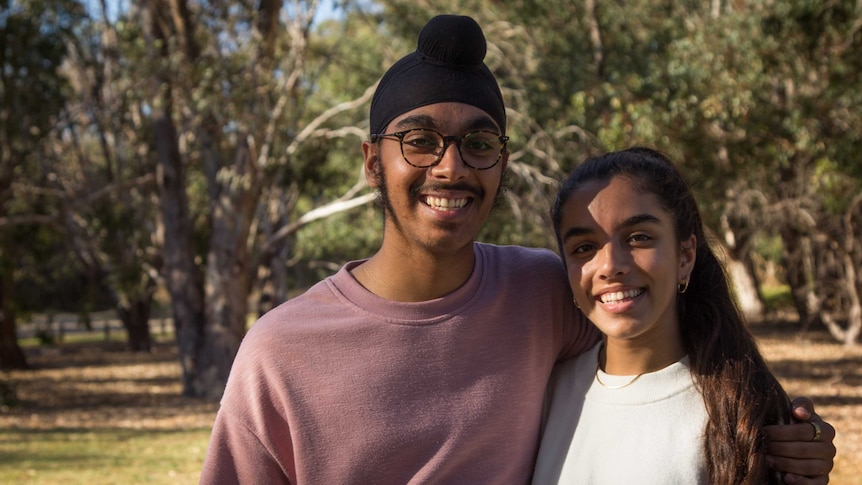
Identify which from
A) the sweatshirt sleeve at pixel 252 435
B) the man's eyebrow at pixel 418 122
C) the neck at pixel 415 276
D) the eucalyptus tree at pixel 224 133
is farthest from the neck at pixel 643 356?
the eucalyptus tree at pixel 224 133

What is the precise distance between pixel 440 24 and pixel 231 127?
1312cm

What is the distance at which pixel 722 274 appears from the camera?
9.07 feet

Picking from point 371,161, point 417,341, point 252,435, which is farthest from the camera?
point 371,161

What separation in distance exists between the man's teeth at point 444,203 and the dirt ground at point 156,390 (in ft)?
25.7

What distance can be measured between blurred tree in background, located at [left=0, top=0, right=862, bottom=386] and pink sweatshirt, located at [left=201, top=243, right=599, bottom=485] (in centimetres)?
859

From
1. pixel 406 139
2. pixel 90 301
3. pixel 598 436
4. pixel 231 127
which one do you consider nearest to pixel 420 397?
pixel 598 436

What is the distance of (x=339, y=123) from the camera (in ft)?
64.6

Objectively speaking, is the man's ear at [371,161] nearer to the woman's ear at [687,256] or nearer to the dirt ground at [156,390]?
the woman's ear at [687,256]

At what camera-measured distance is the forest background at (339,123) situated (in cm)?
1334

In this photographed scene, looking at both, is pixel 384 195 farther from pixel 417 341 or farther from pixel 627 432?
pixel 627 432

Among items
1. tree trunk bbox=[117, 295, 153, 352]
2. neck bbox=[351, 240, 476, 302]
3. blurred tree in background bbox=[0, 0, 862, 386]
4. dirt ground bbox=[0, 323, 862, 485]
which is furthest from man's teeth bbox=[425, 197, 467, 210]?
tree trunk bbox=[117, 295, 153, 352]

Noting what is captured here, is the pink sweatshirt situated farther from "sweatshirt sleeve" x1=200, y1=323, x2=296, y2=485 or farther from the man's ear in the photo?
the man's ear

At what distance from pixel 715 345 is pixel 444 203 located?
0.77 meters

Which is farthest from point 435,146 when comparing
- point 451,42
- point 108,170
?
point 108,170
